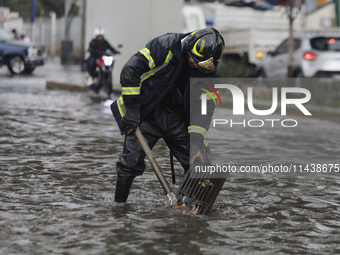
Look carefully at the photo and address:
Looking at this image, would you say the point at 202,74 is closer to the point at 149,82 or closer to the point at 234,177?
the point at 149,82

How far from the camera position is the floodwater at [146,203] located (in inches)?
160

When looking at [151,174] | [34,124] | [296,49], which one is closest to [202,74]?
[151,174]

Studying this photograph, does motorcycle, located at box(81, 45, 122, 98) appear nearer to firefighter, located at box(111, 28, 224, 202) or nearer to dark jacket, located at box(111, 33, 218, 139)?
firefighter, located at box(111, 28, 224, 202)

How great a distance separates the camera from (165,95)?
188 inches

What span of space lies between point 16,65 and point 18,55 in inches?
15.0

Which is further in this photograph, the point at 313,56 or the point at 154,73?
the point at 313,56

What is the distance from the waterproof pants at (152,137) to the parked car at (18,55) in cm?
1823

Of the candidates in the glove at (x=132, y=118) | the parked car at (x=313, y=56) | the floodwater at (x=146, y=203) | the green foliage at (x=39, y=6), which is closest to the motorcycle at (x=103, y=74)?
the parked car at (x=313, y=56)

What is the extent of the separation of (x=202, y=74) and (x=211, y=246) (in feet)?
4.11

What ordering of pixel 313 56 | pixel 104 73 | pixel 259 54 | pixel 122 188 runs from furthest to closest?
pixel 259 54 → pixel 313 56 → pixel 104 73 → pixel 122 188

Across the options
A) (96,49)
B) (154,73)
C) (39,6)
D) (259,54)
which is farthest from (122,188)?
(39,6)

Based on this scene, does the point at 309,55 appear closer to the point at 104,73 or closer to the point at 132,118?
the point at 104,73

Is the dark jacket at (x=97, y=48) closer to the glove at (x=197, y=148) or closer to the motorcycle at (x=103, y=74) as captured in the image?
the motorcycle at (x=103, y=74)

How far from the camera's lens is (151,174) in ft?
21.3
